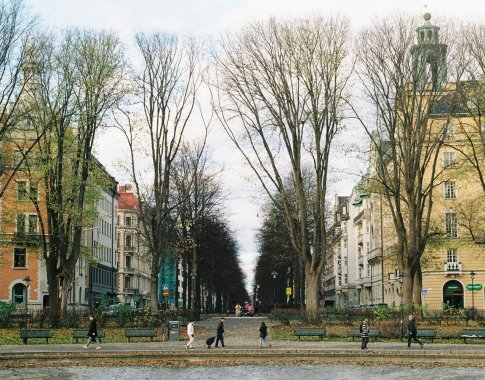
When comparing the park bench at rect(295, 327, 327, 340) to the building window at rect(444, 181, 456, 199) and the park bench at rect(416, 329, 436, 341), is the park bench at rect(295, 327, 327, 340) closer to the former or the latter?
the park bench at rect(416, 329, 436, 341)

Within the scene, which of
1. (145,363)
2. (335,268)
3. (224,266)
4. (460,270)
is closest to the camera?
(145,363)

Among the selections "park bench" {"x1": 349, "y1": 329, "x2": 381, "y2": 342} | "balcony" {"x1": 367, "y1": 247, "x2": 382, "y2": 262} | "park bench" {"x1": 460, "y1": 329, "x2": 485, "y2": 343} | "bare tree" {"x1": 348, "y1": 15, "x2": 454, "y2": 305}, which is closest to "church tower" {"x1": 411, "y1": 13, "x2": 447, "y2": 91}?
"bare tree" {"x1": 348, "y1": 15, "x2": 454, "y2": 305}

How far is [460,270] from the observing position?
7450cm

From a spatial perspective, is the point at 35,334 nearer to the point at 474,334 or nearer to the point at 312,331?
the point at 312,331

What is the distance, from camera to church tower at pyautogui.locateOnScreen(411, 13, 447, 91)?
4134cm

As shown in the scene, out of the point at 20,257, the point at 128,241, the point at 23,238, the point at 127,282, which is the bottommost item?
the point at 127,282

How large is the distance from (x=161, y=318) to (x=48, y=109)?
13.3 metres

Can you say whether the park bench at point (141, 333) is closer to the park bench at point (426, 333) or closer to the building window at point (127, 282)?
the park bench at point (426, 333)

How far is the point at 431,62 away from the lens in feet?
138

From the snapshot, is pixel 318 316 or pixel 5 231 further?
pixel 5 231

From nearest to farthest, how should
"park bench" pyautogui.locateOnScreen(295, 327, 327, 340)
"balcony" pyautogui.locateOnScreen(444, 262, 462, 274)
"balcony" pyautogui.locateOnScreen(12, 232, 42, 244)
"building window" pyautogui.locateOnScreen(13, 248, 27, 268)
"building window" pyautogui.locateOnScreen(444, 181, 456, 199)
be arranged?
"park bench" pyautogui.locateOnScreen(295, 327, 327, 340) < "balcony" pyautogui.locateOnScreen(12, 232, 42, 244) < "balcony" pyautogui.locateOnScreen(444, 262, 462, 274) < "building window" pyautogui.locateOnScreen(13, 248, 27, 268) < "building window" pyautogui.locateOnScreen(444, 181, 456, 199)

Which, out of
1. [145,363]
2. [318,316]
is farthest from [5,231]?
[145,363]

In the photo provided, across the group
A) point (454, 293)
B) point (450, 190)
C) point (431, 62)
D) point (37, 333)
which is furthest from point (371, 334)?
point (450, 190)

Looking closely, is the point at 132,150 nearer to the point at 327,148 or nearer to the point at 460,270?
the point at 327,148
